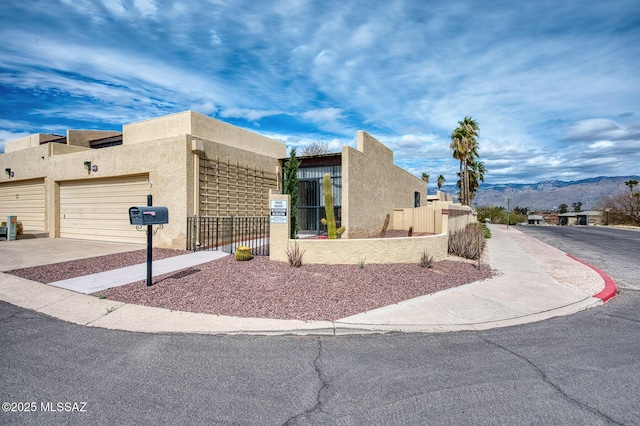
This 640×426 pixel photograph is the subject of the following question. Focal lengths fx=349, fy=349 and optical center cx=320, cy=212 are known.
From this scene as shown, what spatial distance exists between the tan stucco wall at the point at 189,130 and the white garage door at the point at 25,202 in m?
6.58

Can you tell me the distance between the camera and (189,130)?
1475cm

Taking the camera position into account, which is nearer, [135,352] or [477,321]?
[135,352]

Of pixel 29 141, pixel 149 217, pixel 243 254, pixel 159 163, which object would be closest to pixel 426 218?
pixel 243 254

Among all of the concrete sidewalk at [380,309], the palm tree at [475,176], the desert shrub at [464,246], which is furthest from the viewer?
the palm tree at [475,176]

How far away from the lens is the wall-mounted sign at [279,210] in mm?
10055

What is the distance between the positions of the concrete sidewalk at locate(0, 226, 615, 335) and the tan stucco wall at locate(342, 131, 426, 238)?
6.38 metres

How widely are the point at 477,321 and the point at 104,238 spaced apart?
1553cm

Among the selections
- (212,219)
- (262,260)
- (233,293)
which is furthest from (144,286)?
(212,219)

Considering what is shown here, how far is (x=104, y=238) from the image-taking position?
1549 centimetres

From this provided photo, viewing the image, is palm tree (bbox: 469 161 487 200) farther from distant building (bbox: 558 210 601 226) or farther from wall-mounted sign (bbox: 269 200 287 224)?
wall-mounted sign (bbox: 269 200 287 224)

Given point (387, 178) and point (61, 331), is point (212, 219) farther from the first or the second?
point (387, 178)

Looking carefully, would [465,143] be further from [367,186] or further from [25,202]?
[25,202]

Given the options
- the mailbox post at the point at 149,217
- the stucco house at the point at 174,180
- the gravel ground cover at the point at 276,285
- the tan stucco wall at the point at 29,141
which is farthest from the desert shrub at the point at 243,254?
the tan stucco wall at the point at 29,141

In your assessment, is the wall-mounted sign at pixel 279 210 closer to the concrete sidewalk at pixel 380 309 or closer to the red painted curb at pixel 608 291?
the concrete sidewalk at pixel 380 309
